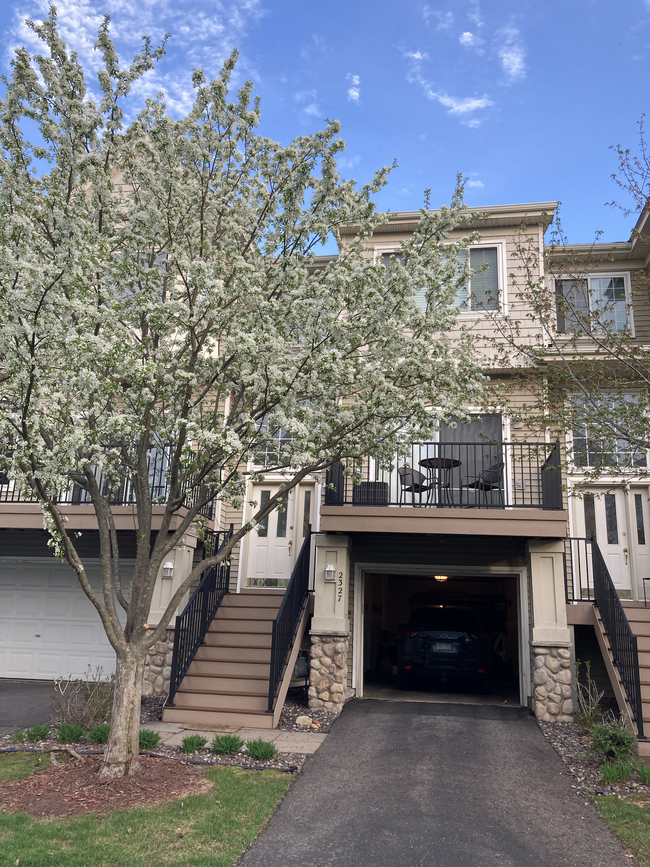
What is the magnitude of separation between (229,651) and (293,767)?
3023 millimetres

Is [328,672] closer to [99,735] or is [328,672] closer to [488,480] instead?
[99,735]

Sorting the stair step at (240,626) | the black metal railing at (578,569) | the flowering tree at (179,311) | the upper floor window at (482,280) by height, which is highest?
the upper floor window at (482,280)

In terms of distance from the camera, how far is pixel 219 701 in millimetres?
8297

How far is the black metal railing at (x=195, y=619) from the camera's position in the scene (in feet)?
27.9

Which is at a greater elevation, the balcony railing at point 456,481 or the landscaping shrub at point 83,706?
the balcony railing at point 456,481

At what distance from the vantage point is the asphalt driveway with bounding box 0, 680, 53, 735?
8.23 meters

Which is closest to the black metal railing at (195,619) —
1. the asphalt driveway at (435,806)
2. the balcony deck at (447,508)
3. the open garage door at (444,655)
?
the balcony deck at (447,508)

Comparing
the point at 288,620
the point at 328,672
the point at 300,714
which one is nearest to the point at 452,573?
the point at 328,672

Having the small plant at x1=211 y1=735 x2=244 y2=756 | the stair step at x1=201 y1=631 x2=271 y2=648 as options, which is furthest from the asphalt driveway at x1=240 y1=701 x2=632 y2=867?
the stair step at x1=201 y1=631 x2=271 y2=648

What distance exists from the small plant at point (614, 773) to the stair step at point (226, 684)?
4102mm

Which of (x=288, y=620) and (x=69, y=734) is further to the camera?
(x=288, y=620)

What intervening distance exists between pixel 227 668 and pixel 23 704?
3058 mm

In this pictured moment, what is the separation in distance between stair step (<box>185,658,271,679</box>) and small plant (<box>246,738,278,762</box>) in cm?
197

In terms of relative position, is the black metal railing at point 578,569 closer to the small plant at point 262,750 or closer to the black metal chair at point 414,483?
the black metal chair at point 414,483
